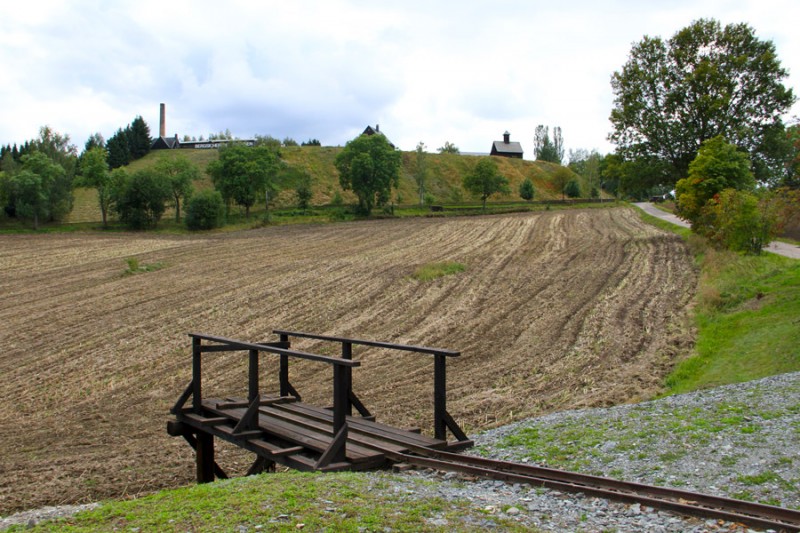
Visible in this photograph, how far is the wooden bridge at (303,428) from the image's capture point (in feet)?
23.2

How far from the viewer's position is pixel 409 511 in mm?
5301

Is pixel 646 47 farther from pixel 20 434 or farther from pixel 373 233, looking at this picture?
pixel 20 434

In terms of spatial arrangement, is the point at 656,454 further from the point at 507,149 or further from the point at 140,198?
the point at 507,149

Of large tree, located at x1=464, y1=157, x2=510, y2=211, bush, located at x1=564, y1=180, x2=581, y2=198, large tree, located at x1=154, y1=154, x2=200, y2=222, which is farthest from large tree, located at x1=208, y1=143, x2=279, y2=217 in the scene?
bush, located at x1=564, y1=180, x2=581, y2=198

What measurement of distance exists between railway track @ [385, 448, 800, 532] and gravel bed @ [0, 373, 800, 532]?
91 mm

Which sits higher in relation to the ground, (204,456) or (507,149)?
(507,149)

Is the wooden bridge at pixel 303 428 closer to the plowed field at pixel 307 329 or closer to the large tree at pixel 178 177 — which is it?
the plowed field at pixel 307 329

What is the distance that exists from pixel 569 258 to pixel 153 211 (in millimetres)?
38433

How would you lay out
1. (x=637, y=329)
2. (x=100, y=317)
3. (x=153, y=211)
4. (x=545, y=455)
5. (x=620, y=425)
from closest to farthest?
(x=545, y=455) < (x=620, y=425) < (x=637, y=329) < (x=100, y=317) < (x=153, y=211)

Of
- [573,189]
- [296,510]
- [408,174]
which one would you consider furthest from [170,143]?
[296,510]

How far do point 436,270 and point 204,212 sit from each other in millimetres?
31707

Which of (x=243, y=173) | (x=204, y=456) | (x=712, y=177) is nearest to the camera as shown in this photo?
(x=204, y=456)

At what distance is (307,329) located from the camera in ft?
63.2

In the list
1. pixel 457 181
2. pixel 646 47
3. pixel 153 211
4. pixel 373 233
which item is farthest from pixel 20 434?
pixel 457 181
